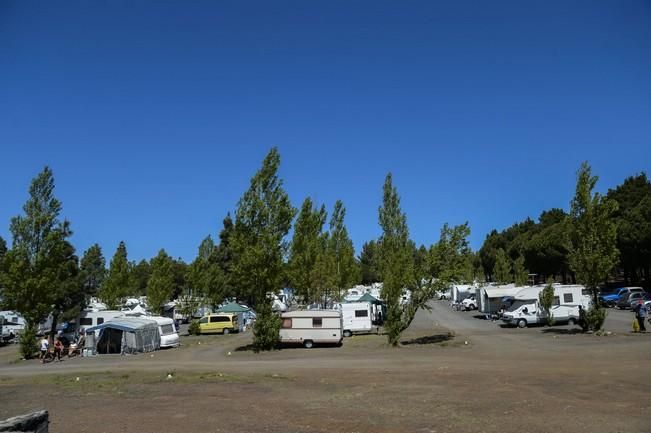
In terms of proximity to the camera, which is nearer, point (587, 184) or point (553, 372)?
point (553, 372)

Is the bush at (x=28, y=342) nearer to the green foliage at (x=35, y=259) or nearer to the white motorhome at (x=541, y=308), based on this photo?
the green foliage at (x=35, y=259)

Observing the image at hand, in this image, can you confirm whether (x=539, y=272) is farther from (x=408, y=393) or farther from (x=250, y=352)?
(x=408, y=393)

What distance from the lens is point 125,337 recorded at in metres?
31.9

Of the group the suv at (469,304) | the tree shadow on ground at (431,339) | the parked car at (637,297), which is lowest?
the tree shadow on ground at (431,339)

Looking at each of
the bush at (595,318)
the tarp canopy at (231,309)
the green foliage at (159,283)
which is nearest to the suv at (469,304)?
the tarp canopy at (231,309)

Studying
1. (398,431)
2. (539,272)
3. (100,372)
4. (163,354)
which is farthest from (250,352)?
(539,272)

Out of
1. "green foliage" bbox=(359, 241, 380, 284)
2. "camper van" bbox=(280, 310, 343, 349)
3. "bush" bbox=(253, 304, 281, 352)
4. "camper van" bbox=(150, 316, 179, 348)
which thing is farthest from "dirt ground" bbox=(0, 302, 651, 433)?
"green foliage" bbox=(359, 241, 380, 284)

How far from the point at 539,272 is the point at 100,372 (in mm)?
72239

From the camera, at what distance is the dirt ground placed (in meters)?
11.7

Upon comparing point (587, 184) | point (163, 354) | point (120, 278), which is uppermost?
point (587, 184)

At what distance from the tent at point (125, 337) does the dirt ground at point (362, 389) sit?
2850mm

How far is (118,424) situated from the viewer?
1216cm

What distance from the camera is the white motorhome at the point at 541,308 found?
3597 cm

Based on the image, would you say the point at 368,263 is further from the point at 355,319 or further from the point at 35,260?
→ the point at 35,260
